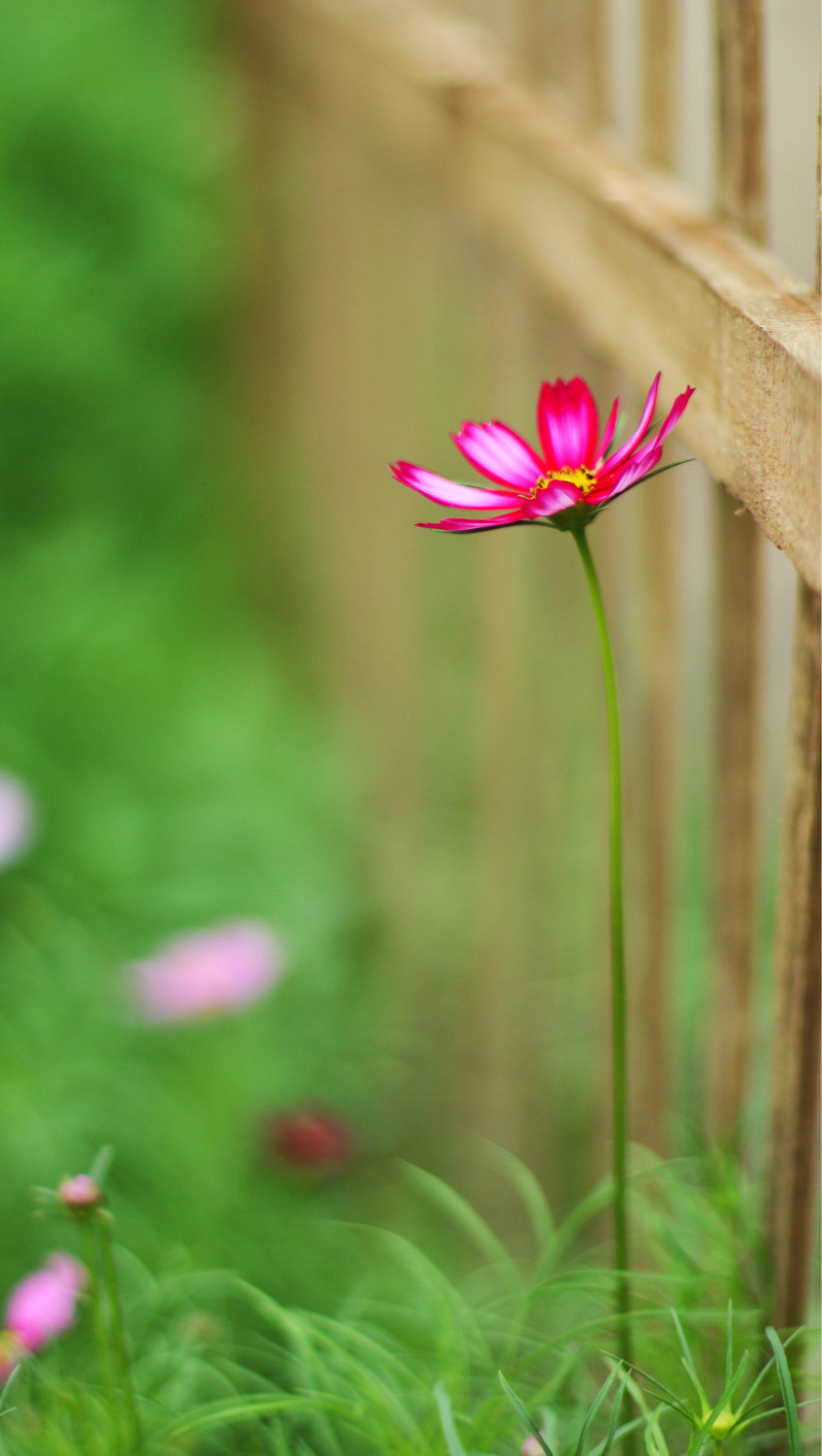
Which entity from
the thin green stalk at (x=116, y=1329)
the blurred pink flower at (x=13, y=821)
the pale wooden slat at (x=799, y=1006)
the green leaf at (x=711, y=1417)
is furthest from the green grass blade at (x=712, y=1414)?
the blurred pink flower at (x=13, y=821)

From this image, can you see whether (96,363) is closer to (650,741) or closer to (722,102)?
(650,741)

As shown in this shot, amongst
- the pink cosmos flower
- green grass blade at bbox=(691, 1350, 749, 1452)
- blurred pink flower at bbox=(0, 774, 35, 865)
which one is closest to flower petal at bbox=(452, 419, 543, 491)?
the pink cosmos flower

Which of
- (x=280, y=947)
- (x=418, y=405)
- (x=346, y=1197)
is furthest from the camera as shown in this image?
(x=418, y=405)

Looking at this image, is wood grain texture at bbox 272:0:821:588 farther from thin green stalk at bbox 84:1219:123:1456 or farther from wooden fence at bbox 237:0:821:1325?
thin green stalk at bbox 84:1219:123:1456

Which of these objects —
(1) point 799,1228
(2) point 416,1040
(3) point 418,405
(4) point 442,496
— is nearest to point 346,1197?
(2) point 416,1040

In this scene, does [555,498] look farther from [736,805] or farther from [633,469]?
[736,805]

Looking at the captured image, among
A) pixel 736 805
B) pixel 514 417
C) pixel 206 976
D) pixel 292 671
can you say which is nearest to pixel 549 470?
pixel 736 805
